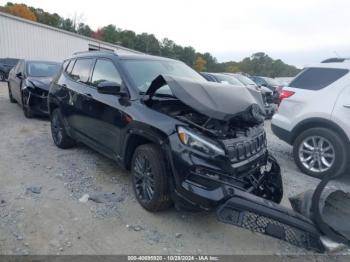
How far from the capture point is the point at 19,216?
10.6 ft

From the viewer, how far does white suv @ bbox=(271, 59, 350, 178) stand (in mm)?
4527

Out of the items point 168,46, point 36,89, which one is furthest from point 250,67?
point 36,89

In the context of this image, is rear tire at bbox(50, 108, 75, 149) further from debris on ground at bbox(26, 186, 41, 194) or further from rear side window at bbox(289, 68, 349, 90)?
rear side window at bbox(289, 68, 349, 90)

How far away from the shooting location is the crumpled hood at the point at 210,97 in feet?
9.60

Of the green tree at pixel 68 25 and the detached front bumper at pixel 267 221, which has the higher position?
the green tree at pixel 68 25

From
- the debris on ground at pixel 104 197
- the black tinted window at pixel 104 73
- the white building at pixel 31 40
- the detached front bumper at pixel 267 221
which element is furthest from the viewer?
the white building at pixel 31 40

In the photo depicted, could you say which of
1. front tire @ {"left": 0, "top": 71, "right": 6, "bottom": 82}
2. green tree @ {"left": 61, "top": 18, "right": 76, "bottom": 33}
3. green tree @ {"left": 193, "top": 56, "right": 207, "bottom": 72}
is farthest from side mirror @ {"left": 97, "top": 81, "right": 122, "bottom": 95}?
green tree @ {"left": 193, "top": 56, "right": 207, "bottom": 72}

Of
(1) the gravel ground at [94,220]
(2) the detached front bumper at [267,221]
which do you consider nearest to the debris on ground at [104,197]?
(1) the gravel ground at [94,220]

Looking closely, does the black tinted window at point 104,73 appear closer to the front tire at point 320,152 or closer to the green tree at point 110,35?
the front tire at point 320,152

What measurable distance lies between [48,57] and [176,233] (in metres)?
25.7

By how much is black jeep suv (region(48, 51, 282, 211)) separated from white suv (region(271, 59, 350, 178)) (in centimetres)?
158

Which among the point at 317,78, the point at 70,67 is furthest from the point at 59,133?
the point at 317,78

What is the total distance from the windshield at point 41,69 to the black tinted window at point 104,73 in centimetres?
481

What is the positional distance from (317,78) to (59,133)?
4.89 metres
